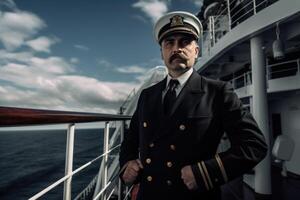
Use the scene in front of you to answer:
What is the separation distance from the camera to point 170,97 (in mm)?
1031

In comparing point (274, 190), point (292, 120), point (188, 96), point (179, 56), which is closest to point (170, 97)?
point (188, 96)

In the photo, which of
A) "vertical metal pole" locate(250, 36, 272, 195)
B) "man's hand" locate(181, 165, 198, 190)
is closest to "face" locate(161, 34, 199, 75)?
"man's hand" locate(181, 165, 198, 190)

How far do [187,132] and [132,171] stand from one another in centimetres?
32

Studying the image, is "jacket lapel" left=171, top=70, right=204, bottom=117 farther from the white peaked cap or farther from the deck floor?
the deck floor

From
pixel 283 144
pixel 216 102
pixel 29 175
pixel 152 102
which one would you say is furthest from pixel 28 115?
pixel 29 175

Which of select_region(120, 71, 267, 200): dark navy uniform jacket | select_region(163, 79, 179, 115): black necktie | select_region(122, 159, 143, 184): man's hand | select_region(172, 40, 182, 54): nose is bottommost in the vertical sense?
select_region(122, 159, 143, 184): man's hand

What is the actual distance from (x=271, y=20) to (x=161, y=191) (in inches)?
145

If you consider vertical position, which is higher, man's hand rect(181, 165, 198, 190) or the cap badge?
the cap badge

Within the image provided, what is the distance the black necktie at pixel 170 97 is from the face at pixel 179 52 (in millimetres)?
53

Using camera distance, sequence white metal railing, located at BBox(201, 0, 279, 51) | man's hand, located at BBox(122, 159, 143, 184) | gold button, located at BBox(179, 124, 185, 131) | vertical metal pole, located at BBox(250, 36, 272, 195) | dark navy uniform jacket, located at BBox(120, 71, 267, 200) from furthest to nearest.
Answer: white metal railing, located at BBox(201, 0, 279, 51) → vertical metal pole, located at BBox(250, 36, 272, 195) → man's hand, located at BBox(122, 159, 143, 184) → gold button, located at BBox(179, 124, 185, 131) → dark navy uniform jacket, located at BBox(120, 71, 267, 200)

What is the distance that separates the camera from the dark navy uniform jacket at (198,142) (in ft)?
2.69

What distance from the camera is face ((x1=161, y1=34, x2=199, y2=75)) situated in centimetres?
98

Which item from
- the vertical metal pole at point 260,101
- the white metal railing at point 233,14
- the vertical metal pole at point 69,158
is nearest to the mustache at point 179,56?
the vertical metal pole at point 69,158

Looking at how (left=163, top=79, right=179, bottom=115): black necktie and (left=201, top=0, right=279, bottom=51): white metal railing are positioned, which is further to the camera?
(left=201, top=0, right=279, bottom=51): white metal railing
